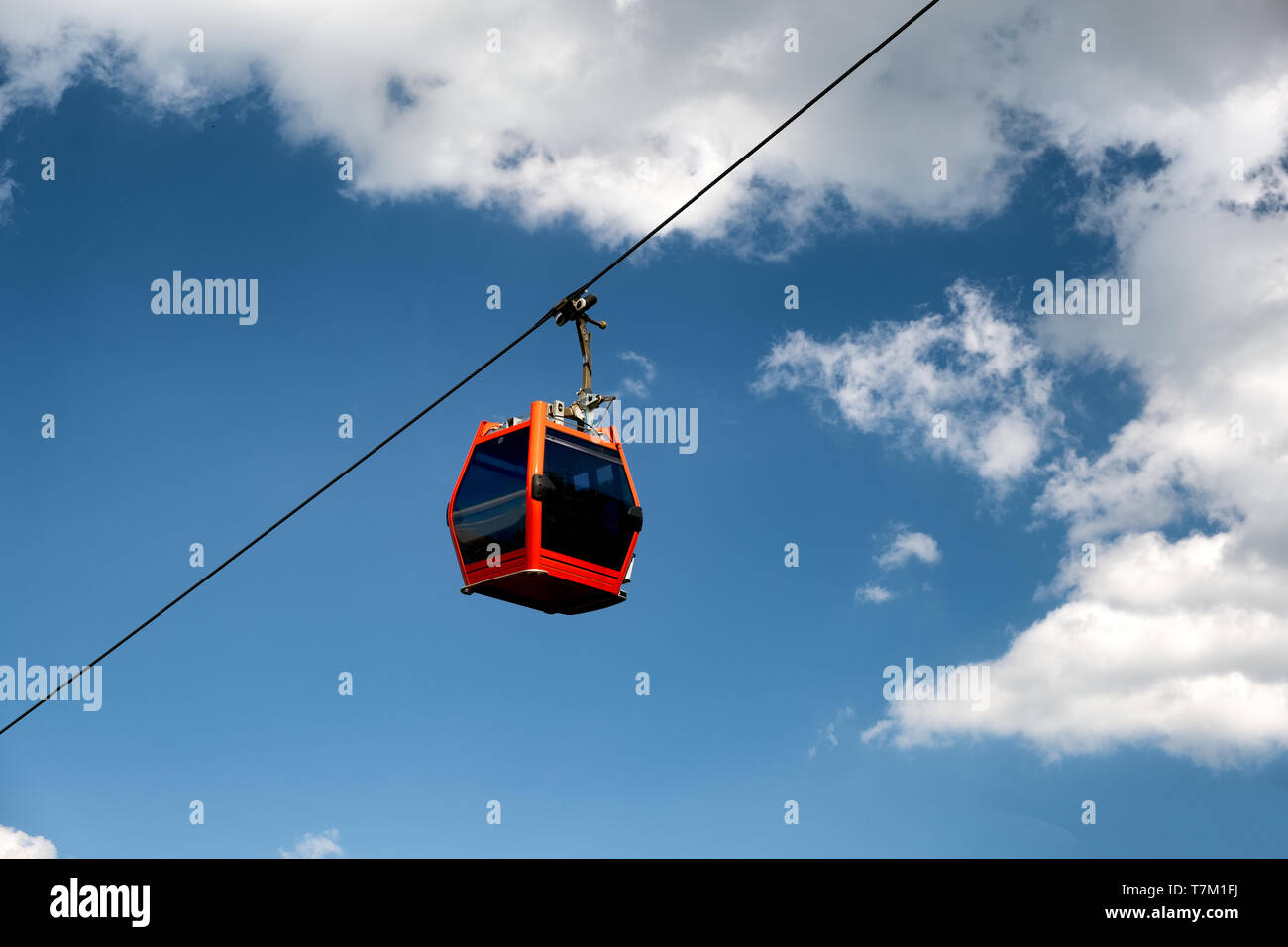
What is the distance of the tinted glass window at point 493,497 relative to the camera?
1493cm

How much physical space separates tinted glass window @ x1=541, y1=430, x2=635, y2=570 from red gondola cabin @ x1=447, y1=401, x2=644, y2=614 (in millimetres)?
12

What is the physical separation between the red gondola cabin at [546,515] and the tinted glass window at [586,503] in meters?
0.01

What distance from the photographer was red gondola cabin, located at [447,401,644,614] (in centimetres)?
1478

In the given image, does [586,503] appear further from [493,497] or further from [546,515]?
[493,497]

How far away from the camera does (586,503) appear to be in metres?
15.2

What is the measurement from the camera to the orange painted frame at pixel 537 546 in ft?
48.0

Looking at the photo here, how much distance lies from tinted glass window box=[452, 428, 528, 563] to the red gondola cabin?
0.01 meters

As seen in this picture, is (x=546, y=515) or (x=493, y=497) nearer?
(x=546, y=515)

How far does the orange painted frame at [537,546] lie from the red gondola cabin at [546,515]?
0.01 metres

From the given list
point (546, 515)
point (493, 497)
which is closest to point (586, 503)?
point (546, 515)

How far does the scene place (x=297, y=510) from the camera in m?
15.6

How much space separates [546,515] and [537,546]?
0.39m
